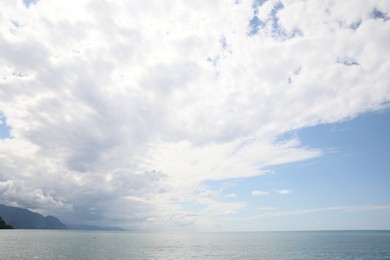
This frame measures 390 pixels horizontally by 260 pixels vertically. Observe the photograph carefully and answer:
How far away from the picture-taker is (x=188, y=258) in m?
105

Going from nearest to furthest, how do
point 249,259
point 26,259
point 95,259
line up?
point 26,259 → point 95,259 → point 249,259

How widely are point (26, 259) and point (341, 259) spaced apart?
103 metres

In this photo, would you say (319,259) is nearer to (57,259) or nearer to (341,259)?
(341,259)

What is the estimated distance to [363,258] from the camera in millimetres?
100938

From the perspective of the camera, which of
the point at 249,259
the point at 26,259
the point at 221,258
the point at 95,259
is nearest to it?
the point at 26,259

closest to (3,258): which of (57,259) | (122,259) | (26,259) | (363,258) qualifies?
(26,259)

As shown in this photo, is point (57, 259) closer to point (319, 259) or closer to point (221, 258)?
point (221, 258)

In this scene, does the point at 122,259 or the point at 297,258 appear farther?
the point at 297,258

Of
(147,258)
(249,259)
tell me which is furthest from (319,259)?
(147,258)

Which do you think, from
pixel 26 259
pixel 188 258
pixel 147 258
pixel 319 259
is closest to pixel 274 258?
pixel 319 259

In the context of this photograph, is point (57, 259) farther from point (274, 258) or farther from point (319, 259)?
point (319, 259)

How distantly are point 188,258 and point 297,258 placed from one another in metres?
39.1

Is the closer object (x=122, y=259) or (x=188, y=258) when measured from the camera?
(x=122, y=259)

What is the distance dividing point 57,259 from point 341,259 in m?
94.2
